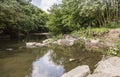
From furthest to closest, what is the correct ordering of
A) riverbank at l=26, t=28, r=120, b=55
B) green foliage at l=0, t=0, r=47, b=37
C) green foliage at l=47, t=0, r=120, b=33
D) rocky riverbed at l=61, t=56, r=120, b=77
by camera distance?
green foliage at l=0, t=0, r=47, b=37 < green foliage at l=47, t=0, r=120, b=33 < riverbank at l=26, t=28, r=120, b=55 < rocky riverbed at l=61, t=56, r=120, b=77

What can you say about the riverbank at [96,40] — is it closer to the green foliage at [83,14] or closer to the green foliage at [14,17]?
the green foliage at [83,14]

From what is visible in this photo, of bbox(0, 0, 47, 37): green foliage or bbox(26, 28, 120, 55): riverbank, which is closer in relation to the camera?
bbox(26, 28, 120, 55): riverbank

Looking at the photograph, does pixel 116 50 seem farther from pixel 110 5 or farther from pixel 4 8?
pixel 4 8

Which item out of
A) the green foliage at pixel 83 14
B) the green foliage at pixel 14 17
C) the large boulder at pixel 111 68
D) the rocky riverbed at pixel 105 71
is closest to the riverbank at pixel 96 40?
the green foliage at pixel 83 14

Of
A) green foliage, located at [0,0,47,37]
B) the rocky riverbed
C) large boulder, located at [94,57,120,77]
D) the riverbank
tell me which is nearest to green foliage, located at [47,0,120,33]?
the riverbank

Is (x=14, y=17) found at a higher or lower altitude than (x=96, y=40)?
higher

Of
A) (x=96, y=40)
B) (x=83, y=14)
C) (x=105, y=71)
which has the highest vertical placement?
(x=83, y=14)

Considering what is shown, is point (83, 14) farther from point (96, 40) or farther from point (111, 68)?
point (111, 68)

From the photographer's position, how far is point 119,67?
876 cm

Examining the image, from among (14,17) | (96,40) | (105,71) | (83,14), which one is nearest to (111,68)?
(105,71)

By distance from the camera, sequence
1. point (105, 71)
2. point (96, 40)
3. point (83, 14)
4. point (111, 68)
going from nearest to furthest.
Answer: point (105, 71), point (111, 68), point (96, 40), point (83, 14)

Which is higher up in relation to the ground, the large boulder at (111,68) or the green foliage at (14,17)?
the green foliage at (14,17)

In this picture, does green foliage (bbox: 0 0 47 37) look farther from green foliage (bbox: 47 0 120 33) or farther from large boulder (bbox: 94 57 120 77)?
large boulder (bbox: 94 57 120 77)

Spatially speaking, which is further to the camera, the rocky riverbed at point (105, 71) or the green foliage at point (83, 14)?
the green foliage at point (83, 14)
